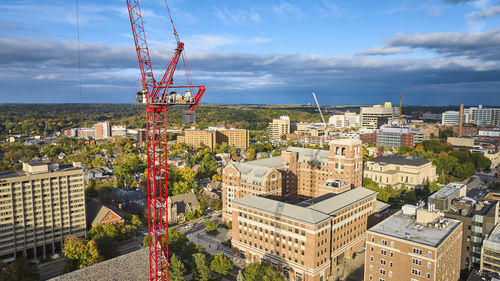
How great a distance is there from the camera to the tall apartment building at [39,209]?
67.2 meters

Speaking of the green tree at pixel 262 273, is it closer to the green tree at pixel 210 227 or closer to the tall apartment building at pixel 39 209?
the green tree at pixel 210 227

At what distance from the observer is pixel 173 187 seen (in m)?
105

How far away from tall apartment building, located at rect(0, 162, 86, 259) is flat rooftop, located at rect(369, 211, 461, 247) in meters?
60.5

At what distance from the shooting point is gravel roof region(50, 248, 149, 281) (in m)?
49.1

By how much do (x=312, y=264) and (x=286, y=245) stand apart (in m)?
5.42

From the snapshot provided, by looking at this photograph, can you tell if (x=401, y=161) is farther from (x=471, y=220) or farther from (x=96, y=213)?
(x=96, y=213)

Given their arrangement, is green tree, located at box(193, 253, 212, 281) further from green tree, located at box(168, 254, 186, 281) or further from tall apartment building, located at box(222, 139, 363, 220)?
tall apartment building, located at box(222, 139, 363, 220)

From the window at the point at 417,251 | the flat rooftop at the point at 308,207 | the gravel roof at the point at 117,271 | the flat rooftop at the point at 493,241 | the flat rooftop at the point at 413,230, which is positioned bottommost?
the gravel roof at the point at 117,271

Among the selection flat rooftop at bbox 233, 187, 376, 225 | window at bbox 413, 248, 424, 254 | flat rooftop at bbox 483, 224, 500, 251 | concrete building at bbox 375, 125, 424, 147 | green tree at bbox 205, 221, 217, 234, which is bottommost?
green tree at bbox 205, 221, 217, 234

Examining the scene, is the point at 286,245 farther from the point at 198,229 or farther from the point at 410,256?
the point at 198,229

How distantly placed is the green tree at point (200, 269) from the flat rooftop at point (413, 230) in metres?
26.7

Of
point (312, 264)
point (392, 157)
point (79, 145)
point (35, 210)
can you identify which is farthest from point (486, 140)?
point (79, 145)

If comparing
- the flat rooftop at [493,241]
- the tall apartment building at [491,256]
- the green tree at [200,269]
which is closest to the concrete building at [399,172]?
the flat rooftop at [493,241]

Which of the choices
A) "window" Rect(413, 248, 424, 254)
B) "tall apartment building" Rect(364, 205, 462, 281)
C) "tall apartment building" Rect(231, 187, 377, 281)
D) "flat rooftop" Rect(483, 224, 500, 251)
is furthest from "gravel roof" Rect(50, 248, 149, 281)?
"flat rooftop" Rect(483, 224, 500, 251)
